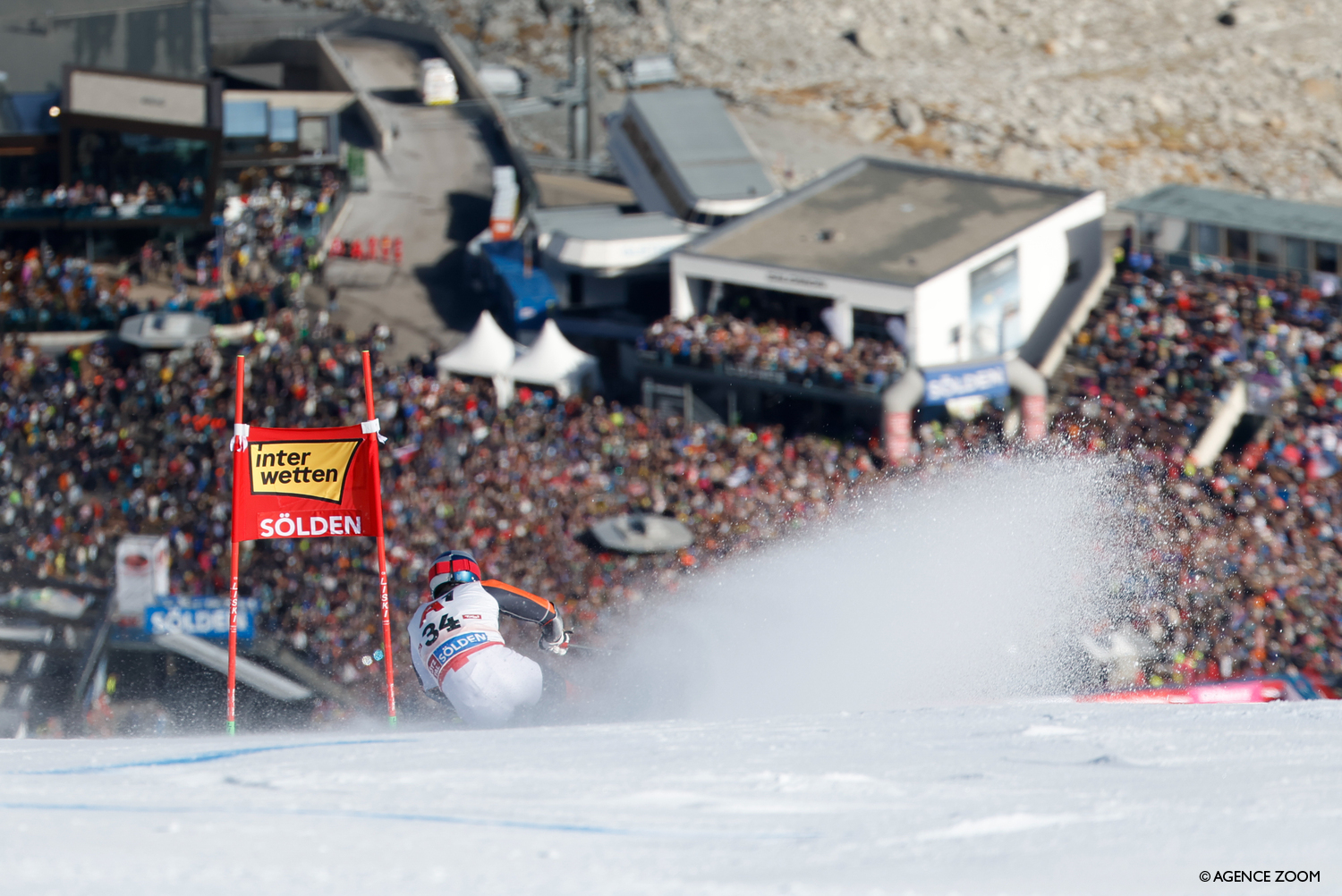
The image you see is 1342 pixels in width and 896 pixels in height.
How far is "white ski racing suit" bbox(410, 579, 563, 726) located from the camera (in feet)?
33.2

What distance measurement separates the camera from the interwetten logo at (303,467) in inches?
436

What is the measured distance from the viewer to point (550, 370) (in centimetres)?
3250

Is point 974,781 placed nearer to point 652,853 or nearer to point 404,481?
point 652,853

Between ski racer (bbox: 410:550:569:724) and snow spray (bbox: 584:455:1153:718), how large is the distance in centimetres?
172

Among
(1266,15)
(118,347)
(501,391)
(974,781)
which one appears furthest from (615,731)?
(1266,15)

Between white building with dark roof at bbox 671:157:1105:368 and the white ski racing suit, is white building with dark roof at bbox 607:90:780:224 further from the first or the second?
the white ski racing suit

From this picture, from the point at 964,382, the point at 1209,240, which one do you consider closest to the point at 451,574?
the point at 964,382

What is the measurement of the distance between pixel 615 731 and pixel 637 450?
1785 cm

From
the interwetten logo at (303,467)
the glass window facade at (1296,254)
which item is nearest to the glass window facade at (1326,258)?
the glass window facade at (1296,254)

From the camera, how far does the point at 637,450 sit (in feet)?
88.2

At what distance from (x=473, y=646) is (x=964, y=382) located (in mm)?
21374

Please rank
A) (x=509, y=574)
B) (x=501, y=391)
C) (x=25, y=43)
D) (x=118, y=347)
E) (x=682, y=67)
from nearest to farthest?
1. (x=509, y=574)
2. (x=501, y=391)
3. (x=118, y=347)
4. (x=25, y=43)
5. (x=682, y=67)

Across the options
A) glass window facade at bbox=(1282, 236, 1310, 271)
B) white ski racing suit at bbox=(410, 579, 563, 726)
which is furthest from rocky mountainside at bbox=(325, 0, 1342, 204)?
white ski racing suit at bbox=(410, 579, 563, 726)

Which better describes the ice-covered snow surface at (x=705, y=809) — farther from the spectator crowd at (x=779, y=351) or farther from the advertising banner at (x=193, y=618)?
the spectator crowd at (x=779, y=351)
